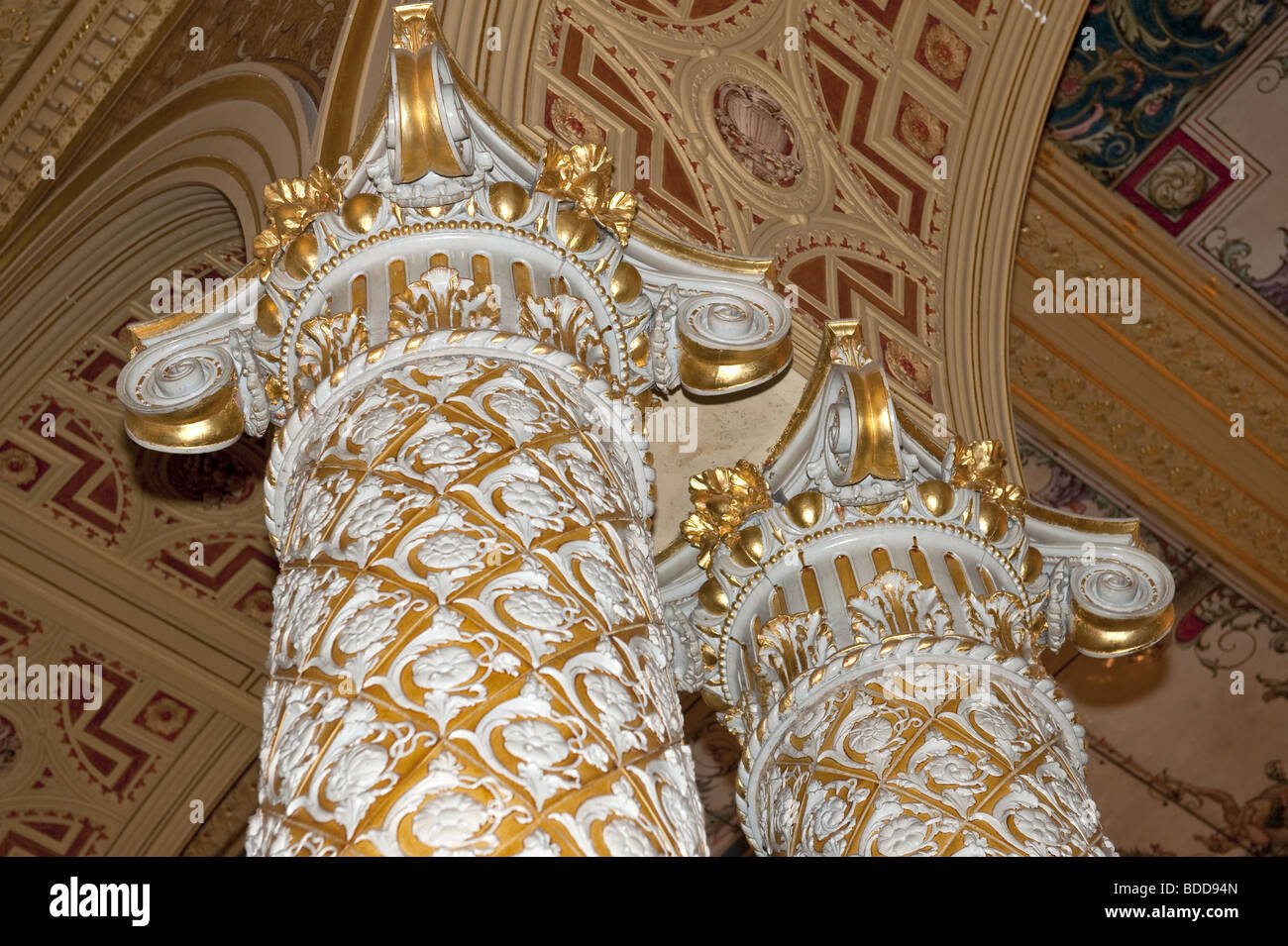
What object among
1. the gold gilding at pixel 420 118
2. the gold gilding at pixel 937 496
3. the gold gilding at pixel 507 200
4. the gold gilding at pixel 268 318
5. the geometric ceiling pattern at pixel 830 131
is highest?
the geometric ceiling pattern at pixel 830 131

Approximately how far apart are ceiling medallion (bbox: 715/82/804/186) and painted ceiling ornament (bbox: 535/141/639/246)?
52.7 inches

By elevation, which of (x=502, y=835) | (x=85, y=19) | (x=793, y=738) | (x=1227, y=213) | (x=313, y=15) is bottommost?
(x=502, y=835)

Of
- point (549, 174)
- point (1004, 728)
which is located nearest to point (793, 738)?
point (1004, 728)

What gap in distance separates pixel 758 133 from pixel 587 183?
4.88 ft

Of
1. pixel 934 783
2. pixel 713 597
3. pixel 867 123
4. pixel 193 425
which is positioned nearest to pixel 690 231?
pixel 867 123

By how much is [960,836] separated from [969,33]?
9.28 feet

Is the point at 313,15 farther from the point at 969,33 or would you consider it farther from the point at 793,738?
the point at 793,738

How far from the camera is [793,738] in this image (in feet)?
10.3

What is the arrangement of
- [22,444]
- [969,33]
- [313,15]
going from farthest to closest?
[22,444]
[969,33]
[313,15]

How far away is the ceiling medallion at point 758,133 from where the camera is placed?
430 centimetres

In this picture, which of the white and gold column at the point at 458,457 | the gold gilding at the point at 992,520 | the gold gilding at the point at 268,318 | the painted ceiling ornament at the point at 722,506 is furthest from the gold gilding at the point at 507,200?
the gold gilding at the point at 992,520

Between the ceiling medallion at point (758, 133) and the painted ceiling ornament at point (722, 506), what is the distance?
3.67ft

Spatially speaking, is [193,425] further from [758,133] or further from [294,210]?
[758,133]

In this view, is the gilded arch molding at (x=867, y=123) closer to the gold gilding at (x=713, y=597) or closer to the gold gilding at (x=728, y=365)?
the gold gilding at (x=713, y=597)
